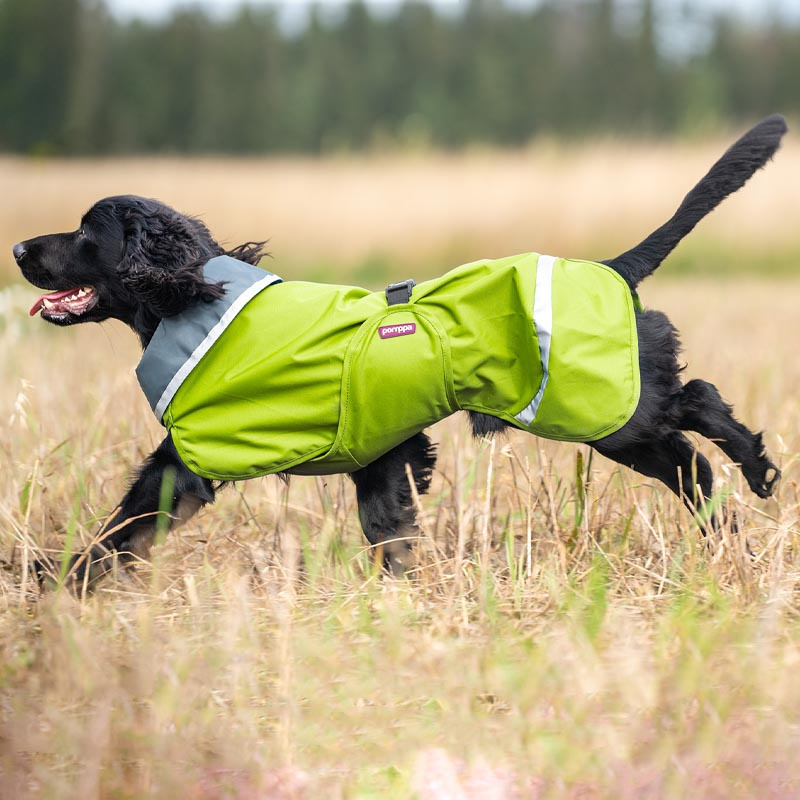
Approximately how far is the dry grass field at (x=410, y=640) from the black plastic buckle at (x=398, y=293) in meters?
0.56

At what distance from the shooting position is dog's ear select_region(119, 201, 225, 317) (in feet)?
9.43

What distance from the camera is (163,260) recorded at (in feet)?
9.68

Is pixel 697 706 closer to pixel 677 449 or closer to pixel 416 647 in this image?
pixel 416 647

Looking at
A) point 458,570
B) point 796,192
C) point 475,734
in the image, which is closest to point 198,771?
point 475,734

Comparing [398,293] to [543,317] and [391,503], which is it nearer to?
[543,317]

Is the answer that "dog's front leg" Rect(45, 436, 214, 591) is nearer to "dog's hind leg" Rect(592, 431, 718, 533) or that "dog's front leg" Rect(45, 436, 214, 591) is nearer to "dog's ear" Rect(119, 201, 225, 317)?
"dog's ear" Rect(119, 201, 225, 317)

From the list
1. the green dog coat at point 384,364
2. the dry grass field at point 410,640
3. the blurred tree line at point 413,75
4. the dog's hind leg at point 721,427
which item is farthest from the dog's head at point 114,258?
the blurred tree line at point 413,75

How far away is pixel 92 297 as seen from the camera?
10.1 feet

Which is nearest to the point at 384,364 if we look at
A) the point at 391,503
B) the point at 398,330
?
the point at 398,330

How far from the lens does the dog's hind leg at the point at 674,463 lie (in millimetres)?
2938

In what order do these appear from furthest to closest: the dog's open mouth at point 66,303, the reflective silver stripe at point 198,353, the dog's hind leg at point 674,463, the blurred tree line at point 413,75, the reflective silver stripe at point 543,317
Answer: the blurred tree line at point 413,75, the dog's open mouth at point 66,303, the dog's hind leg at point 674,463, the reflective silver stripe at point 198,353, the reflective silver stripe at point 543,317

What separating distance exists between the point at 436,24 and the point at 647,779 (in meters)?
28.4

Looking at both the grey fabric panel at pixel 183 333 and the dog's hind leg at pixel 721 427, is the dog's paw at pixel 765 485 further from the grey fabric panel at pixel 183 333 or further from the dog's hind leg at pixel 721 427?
the grey fabric panel at pixel 183 333

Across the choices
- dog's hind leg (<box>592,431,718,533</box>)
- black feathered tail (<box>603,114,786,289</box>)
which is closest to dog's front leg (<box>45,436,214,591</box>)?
dog's hind leg (<box>592,431,718,533</box>)
